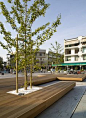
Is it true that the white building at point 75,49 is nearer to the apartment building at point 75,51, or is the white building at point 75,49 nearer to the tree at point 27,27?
the apartment building at point 75,51

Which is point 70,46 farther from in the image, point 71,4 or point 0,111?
point 0,111

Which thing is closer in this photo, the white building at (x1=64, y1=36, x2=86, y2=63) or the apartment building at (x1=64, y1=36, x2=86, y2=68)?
the apartment building at (x1=64, y1=36, x2=86, y2=68)

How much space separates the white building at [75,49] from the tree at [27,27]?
3877cm

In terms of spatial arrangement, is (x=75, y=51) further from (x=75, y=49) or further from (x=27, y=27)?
(x=27, y=27)

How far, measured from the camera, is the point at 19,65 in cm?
591

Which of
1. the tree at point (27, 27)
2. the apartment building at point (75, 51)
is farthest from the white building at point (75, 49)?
the tree at point (27, 27)

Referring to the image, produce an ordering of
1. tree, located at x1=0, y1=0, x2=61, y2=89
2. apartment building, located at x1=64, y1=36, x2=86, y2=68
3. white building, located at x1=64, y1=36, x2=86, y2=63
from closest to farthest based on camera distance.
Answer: tree, located at x1=0, y1=0, x2=61, y2=89
apartment building, located at x1=64, y1=36, x2=86, y2=68
white building, located at x1=64, y1=36, x2=86, y2=63

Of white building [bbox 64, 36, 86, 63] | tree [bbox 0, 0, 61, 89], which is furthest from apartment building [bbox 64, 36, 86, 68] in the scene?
tree [bbox 0, 0, 61, 89]

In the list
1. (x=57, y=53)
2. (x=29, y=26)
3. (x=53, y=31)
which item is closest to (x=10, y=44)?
(x=29, y=26)

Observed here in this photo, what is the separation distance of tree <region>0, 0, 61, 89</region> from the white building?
127 ft

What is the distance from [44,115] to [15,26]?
15.4 ft

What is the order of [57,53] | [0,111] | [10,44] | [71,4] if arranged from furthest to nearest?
[57,53]
[71,4]
[10,44]
[0,111]

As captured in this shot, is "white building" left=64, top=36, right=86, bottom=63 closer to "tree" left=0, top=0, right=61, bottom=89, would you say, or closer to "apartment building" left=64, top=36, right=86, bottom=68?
"apartment building" left=64, top=36, right=86, bottom=68

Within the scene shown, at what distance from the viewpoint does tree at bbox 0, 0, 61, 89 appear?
5.89 m
